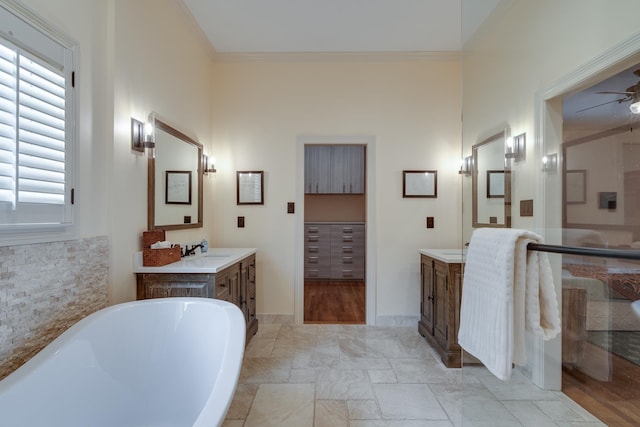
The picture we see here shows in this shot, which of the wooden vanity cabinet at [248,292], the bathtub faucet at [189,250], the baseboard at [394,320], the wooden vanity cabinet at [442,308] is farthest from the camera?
the baseboard at [394,320]

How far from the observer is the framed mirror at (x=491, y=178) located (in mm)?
1789

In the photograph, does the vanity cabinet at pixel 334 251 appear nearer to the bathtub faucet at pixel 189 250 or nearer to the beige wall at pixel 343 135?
the beige wall at pixel 343 135

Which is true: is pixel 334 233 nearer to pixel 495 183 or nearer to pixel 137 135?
pixel 495 183

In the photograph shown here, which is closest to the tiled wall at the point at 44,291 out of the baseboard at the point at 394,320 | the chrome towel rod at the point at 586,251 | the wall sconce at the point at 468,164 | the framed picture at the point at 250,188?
the framed picture at the point at 250,188

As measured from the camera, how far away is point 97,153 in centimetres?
166

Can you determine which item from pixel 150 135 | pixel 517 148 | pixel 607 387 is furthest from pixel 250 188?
pixel 607 387

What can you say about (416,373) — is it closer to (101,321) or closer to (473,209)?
(473,209)

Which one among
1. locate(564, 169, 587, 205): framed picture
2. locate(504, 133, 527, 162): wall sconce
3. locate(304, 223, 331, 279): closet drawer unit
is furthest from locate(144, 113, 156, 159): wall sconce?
locate(304, 223, 331, 279): closet drawer unit

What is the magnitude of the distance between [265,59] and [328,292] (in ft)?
11.1

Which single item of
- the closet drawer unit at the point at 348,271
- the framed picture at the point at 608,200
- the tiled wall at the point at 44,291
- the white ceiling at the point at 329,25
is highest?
the white ceiling at the point at 329,25

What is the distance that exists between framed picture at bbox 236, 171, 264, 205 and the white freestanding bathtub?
173cm

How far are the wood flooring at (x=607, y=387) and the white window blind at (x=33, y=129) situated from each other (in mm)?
3089

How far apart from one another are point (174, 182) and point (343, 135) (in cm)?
177

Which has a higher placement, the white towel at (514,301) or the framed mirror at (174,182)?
the framed mirror at (174,182)
